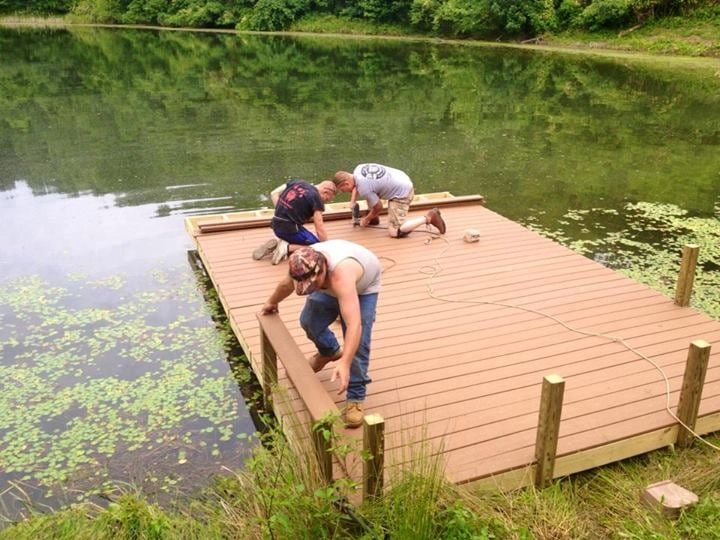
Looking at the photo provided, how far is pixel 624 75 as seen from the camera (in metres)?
22.0

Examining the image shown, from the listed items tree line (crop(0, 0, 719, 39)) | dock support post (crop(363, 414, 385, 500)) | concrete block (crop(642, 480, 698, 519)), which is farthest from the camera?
tree line (crop(0, 0, 719, 39))

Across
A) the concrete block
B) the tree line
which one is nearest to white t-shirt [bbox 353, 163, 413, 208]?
the concrete block

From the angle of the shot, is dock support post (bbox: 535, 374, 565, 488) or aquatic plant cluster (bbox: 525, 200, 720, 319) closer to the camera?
dock support post (bbox: 535, 374, 565, 488)

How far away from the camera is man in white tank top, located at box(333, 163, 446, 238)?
666 centimetres

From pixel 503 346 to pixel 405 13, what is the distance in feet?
122

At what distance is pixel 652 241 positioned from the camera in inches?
301

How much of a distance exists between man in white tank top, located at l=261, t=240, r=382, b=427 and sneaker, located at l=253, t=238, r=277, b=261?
2453mm

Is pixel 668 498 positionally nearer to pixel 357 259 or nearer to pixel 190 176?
pixel 357 259

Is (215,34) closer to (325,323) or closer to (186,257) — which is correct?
(186,257)

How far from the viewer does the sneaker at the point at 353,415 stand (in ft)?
11.6

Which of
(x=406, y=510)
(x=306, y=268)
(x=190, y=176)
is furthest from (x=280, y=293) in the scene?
(x=190, y=176)

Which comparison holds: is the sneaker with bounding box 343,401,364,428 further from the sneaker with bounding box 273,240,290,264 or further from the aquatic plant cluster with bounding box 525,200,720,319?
the aquatic plant cluster with bounding box 525,200,720,319

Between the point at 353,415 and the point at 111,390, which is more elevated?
the point at 353,415

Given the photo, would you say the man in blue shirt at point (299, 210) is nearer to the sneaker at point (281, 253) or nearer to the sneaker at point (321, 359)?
the sneaker at point (281, 253)
